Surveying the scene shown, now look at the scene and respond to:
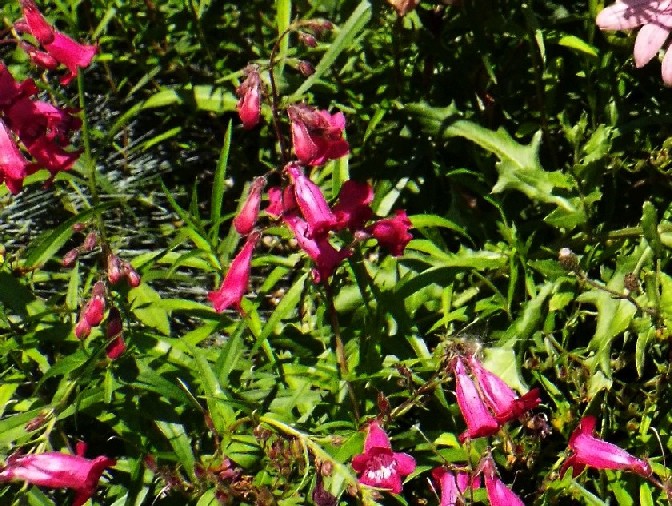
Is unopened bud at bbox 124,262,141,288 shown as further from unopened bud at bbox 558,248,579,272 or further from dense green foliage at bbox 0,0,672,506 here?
unopened bud at bbox 558,248,579,272

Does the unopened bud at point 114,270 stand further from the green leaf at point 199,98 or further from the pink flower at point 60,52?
the green leaf at point 199,98

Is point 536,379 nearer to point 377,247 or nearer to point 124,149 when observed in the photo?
point 377,247

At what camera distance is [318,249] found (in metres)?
2.03

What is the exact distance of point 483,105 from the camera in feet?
9.47

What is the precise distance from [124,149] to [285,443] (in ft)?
5.15

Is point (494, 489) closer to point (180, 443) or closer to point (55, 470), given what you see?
point (180, 443)

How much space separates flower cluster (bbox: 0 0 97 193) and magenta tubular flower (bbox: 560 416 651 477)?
138 cm

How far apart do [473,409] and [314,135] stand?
0.65 meters

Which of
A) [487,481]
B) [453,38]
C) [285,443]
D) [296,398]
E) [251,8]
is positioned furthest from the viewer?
[251,8]

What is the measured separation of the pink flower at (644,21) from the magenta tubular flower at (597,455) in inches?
33.1

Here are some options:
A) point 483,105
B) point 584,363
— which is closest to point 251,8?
point 483,105

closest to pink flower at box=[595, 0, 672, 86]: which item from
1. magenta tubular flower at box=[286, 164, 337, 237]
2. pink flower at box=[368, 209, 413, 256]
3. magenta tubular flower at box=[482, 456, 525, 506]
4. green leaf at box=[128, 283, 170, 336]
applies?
pink flower at box=[368, 209, 413, 256]

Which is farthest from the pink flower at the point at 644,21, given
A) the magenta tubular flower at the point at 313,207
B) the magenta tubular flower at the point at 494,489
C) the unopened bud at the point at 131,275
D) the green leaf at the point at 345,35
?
the unopened bud at the point at 131,275

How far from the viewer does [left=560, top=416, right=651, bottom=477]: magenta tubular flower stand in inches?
82.6
